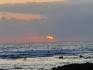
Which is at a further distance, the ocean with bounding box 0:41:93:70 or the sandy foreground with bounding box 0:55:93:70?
the ocean with bounding box 0:41:93:70

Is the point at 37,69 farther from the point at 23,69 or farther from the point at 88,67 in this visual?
the point at 88,67

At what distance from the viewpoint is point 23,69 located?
42.3 m

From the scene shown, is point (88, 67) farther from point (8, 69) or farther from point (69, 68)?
point (8, 69)

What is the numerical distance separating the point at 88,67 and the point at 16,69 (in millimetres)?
13318

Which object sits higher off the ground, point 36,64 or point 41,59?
point 41,59

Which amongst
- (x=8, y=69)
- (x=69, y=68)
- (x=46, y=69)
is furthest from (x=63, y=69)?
(x=8, y=69)

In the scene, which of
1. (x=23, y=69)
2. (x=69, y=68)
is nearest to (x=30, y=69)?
(x=23, y=69)

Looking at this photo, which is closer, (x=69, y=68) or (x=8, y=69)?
(x=69, y=68)

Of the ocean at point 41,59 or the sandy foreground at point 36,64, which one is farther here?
the ocean at point 41,59

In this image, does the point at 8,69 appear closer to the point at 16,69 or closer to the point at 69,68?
the point at 16,69

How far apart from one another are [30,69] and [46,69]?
86.3 inches

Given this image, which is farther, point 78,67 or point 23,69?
point 23,69

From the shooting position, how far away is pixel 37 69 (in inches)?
1650

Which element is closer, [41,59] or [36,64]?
[36,64]
